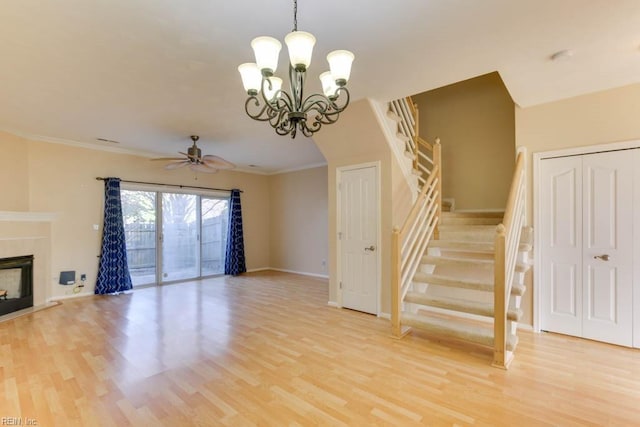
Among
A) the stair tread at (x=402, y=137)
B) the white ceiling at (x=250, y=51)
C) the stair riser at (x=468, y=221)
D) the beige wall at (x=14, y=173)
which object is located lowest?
the stair riser at (x=468, y=221)

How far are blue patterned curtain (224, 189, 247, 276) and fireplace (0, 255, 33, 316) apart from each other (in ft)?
11.7

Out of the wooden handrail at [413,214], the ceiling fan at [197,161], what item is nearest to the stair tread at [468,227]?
the wooden handrail at [413,214]

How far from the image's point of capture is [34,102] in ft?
11.6

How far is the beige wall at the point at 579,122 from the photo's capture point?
3.14 m

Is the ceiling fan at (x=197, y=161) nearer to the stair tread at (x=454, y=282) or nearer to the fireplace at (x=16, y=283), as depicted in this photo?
the fireplace at (x=16, y=283)

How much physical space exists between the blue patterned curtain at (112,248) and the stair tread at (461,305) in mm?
5166

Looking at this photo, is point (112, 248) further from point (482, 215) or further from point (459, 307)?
point (482, 215)

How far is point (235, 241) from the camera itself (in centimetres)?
748

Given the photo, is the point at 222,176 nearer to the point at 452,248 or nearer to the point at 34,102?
the point at 34,102

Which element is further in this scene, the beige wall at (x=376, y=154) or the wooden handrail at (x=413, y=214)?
the beige wall at (x=376, y=154)

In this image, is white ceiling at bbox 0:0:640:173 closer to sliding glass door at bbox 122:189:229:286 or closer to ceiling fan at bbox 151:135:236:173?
ceiling fan at bbox 151:135:236:173

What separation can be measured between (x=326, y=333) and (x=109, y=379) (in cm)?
210

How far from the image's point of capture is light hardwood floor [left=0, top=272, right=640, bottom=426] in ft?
6.78

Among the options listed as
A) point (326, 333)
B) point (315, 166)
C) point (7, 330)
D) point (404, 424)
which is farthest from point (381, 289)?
point (7, 330)
